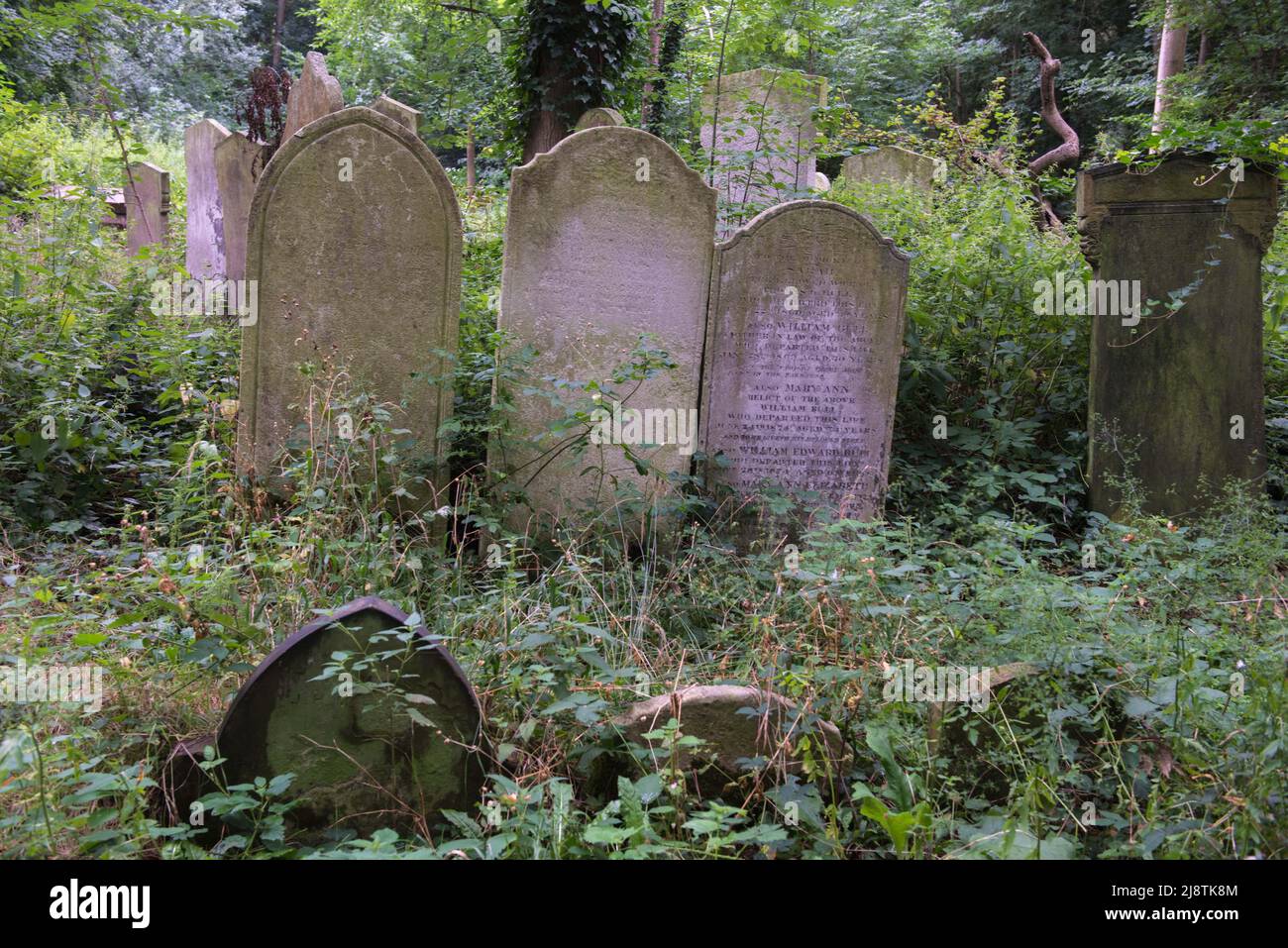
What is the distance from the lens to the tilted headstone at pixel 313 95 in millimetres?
5629

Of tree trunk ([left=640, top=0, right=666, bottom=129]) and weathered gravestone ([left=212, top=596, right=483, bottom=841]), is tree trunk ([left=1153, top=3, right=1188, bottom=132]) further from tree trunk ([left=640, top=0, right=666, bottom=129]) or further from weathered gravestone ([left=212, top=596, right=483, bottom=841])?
weathered gravestone ([left=212, top=596, right=483, bottom=841])

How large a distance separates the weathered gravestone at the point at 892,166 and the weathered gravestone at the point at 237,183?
5.44m

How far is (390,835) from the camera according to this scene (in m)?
2.25

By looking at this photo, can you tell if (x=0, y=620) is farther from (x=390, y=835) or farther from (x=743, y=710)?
(x=743, y=710)

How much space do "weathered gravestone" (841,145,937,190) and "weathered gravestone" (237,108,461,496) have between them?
20.1 feet

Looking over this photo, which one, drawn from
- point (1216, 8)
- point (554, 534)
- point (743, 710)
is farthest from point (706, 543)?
point (1216, 8)

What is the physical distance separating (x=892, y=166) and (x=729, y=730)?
854 cm

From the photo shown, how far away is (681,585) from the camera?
14.0 feet

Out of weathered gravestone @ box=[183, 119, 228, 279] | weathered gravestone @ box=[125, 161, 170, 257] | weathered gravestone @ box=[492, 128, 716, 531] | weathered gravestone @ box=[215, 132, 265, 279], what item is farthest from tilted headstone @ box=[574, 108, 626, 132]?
weathered gravestone @ box=[125, 161, 170, 257]

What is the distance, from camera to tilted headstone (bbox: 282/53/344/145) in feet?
18.5

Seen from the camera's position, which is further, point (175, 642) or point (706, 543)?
point (706, 543)

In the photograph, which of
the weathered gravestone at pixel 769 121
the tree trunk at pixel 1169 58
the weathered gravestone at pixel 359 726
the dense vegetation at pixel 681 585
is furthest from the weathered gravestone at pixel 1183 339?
the tree trunk at pixel 1169 58

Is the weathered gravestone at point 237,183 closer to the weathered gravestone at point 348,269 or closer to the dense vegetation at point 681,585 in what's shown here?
the dense vegetation at point 681,585

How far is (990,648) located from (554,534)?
2057 mm
